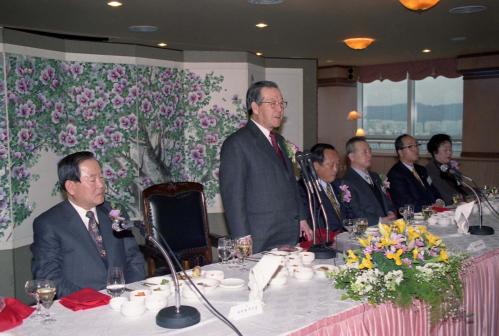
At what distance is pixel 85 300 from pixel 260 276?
2.05 ft

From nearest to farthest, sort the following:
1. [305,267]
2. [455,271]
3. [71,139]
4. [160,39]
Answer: [455,271]
[305,267]
[71,139]
[160,39]

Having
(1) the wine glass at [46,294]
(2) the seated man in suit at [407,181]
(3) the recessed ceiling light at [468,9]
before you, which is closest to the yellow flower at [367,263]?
(1) the wine glass at [46,294]

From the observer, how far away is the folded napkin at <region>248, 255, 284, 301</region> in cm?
192

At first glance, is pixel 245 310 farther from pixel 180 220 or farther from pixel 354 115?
pixel 354 115

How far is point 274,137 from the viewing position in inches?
124

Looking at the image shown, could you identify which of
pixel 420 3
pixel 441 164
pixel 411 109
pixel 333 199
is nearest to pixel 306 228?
pixel 333 199

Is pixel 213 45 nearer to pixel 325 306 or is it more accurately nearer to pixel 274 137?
pixel 274 137

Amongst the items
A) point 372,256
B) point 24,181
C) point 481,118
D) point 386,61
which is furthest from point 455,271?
point 386,61

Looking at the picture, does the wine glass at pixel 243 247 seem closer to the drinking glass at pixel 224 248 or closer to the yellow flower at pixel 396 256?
the drinking glass at pixel 224 248

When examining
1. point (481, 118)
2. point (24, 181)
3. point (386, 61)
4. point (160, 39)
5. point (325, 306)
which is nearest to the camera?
point (325, 306)

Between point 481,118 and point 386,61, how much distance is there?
90.0 inches

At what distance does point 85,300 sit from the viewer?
1.96m

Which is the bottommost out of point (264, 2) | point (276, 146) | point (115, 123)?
point (276, 146)

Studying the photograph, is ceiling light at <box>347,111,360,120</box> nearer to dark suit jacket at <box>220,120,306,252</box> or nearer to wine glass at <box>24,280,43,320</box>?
dark suit jacket at <box>220,120,306,252</box>
